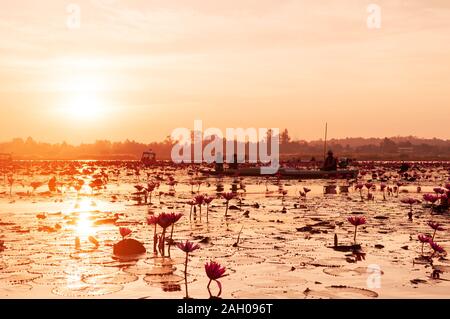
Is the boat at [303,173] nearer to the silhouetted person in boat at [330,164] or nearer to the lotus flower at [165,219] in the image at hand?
the silhouetted person in boat at [330,164]

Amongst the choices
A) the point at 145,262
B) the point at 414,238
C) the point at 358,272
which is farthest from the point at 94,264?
the point at 414,238

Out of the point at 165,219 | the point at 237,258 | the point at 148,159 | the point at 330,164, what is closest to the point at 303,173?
the point at 330,164

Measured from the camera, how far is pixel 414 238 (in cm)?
1330

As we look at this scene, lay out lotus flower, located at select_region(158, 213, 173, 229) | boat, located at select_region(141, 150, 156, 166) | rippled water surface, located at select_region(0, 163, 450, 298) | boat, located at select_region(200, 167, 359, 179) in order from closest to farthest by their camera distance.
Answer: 1. rippled water surface, located at select_region(0, 163, 450, 298)
2. lotus flower, located at select_region(158, 213, 173, 229)
3. boat, located at select_region(200, 167, 359, 179)
4. boat, located at select_region(141, 150, 156, 166)

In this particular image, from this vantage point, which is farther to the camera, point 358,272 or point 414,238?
point 414,238

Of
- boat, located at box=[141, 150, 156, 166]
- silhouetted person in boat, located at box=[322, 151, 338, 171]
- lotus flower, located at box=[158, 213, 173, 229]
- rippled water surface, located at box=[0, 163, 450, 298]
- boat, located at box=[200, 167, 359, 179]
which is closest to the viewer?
rippled water surface, located at box=[0, 163, 450, 298]

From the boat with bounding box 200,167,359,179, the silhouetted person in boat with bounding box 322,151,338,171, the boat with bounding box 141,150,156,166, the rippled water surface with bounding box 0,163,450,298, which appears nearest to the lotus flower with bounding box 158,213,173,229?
the rippled water surface with bounding box 0,163,450,298

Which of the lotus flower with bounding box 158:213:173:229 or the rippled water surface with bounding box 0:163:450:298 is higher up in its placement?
the lotus flower with bounding box 158:213:173:229

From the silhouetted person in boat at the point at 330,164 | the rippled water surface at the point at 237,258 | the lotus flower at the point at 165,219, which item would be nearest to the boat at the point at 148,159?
the silhouetted person in boat at the point at 330,164

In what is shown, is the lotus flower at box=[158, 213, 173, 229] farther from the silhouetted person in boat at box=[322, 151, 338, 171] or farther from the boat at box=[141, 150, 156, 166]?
the boat at box=[141, 150, 156, 166]

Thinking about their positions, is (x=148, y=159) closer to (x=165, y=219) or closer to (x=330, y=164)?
(x=330, y=164)

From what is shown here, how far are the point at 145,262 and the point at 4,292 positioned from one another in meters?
2.84
